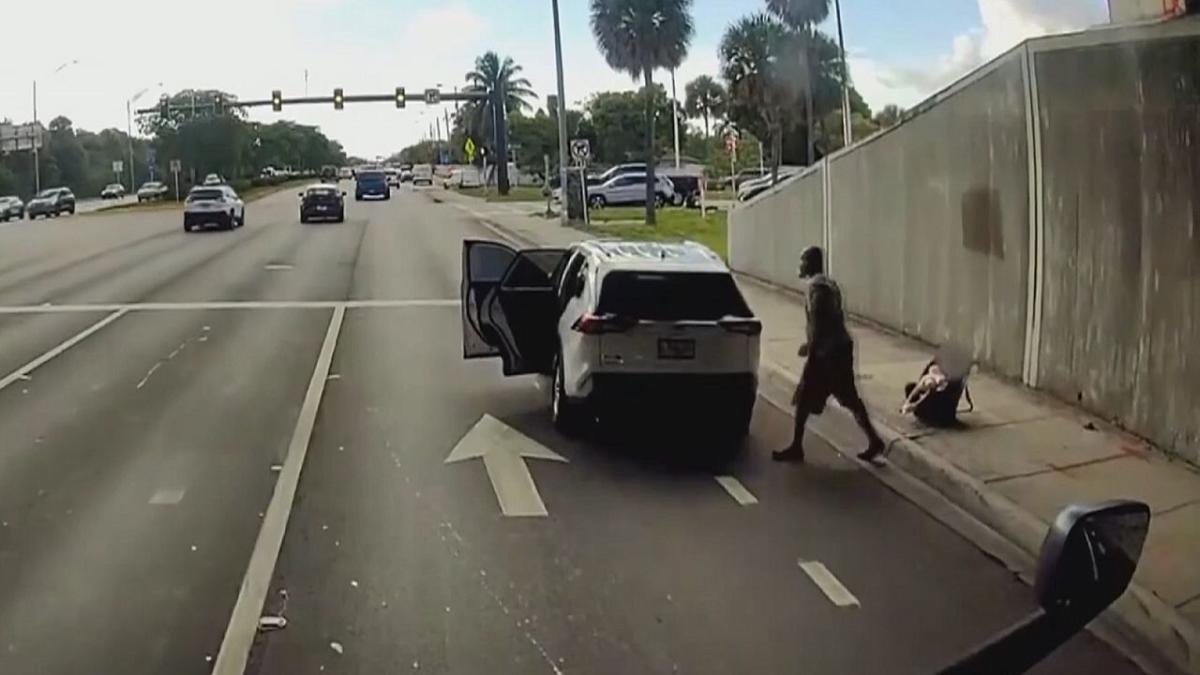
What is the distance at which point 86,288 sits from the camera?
27.0 metres

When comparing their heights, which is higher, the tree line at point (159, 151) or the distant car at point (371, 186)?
the tree line at point (159, 151)

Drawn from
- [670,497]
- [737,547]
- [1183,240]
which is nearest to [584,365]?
[670,497]

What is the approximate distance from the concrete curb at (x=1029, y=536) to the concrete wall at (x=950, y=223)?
7.89 feet

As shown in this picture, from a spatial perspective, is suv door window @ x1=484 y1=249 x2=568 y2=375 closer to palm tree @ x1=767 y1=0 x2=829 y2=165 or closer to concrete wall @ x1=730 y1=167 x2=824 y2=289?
concrete wall @ x1=730 y1=167 x2=824 y2=289

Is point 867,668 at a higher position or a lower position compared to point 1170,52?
lower

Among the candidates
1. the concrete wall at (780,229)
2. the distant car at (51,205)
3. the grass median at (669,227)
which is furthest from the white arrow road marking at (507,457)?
the distant car at (51,205)

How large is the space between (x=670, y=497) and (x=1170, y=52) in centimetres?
491

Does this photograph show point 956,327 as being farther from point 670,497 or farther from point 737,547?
point 737,547

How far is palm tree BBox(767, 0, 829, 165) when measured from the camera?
1207 inches

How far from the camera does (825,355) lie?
36.3 ft

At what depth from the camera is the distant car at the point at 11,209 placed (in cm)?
7446

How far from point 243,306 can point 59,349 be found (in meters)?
A: 5.27

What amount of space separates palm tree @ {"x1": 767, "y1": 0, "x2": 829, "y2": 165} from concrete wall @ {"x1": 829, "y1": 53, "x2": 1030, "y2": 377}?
11237mm

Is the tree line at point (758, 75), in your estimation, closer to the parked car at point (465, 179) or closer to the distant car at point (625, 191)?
the distant car at point (625, 191)
